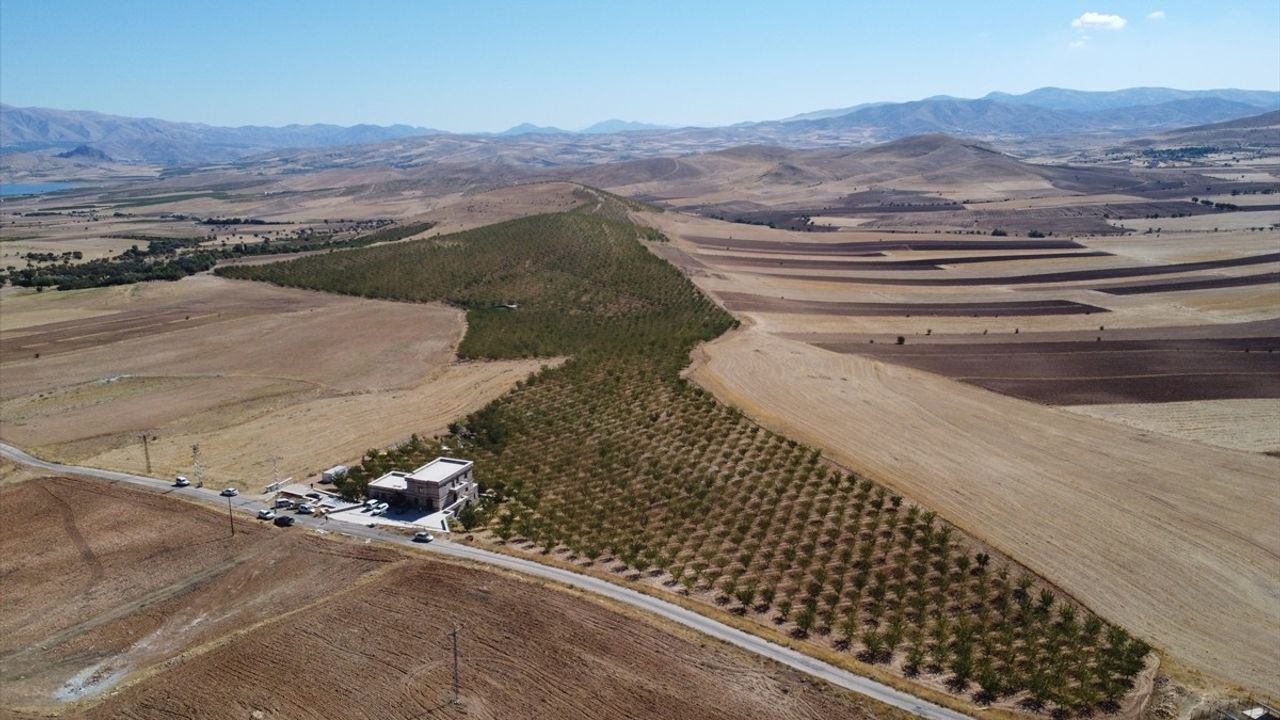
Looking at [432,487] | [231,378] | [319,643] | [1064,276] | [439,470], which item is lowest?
[319,643]

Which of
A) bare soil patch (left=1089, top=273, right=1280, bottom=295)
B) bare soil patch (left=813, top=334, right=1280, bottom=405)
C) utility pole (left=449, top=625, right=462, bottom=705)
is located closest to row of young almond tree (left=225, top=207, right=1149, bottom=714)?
utility pole (left=449, top=625, right=462, bottom=705)

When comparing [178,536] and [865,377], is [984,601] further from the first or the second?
[178,536]

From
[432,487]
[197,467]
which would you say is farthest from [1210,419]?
[197,467]

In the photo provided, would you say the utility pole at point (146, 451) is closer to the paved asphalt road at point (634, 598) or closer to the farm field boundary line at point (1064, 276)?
the paved asphalt road at point (634, 598)

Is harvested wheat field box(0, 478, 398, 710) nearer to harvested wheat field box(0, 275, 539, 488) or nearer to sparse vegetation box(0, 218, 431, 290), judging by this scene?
harvested wheat field box(0, 275, 539, 488)

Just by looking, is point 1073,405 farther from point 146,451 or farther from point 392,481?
point 146,451
